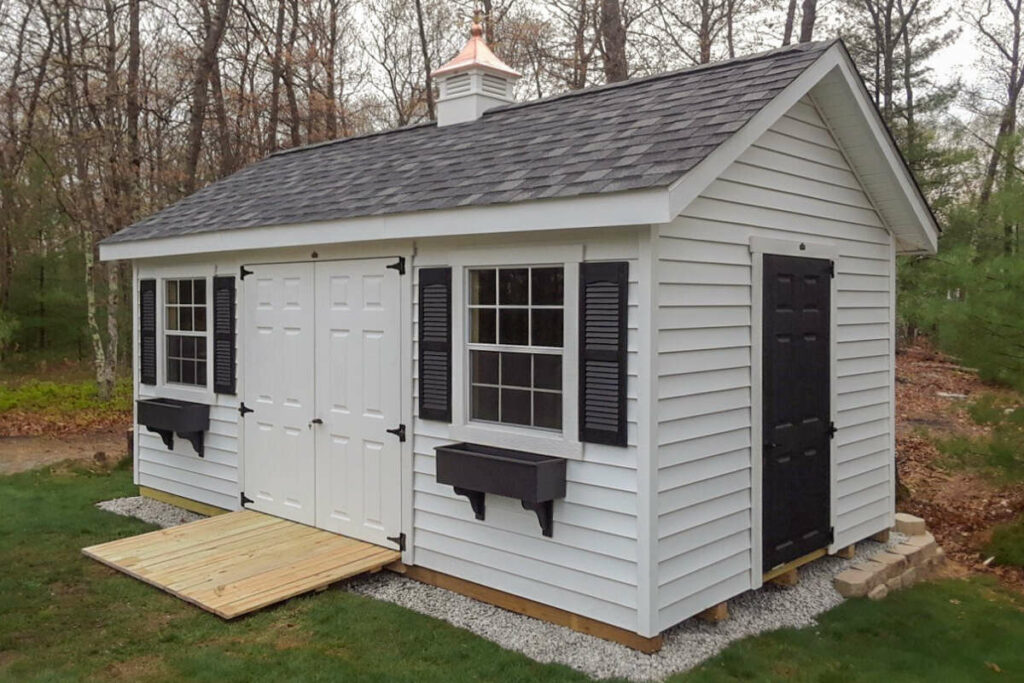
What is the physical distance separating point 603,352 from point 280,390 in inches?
122

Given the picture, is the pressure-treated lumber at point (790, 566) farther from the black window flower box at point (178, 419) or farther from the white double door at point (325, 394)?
the black window flower box at point (178, 419)

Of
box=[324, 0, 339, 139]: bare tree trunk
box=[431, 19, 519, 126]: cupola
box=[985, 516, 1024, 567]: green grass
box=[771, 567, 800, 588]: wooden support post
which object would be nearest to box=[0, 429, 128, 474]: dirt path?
box=[431, 19, 519, 126]: cupola

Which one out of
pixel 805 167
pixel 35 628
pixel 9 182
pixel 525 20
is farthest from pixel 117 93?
pixel 805 167

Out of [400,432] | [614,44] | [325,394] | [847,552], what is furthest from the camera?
[614,44]

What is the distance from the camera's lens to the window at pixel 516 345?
4875 millimetres

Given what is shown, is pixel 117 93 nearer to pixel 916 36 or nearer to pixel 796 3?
pixel 796 3

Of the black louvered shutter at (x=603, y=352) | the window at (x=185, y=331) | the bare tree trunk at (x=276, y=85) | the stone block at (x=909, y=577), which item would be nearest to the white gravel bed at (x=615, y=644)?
the stone block at (x=909, y=577)

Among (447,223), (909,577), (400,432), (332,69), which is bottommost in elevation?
(909,577)

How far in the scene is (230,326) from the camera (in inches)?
274

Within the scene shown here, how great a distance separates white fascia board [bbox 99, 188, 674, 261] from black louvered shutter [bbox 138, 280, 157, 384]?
603 mm

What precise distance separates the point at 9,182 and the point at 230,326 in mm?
12497

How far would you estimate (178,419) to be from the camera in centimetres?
714

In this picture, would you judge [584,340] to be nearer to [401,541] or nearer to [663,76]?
[401,541]

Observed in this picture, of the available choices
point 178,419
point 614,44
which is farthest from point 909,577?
point 614,44
